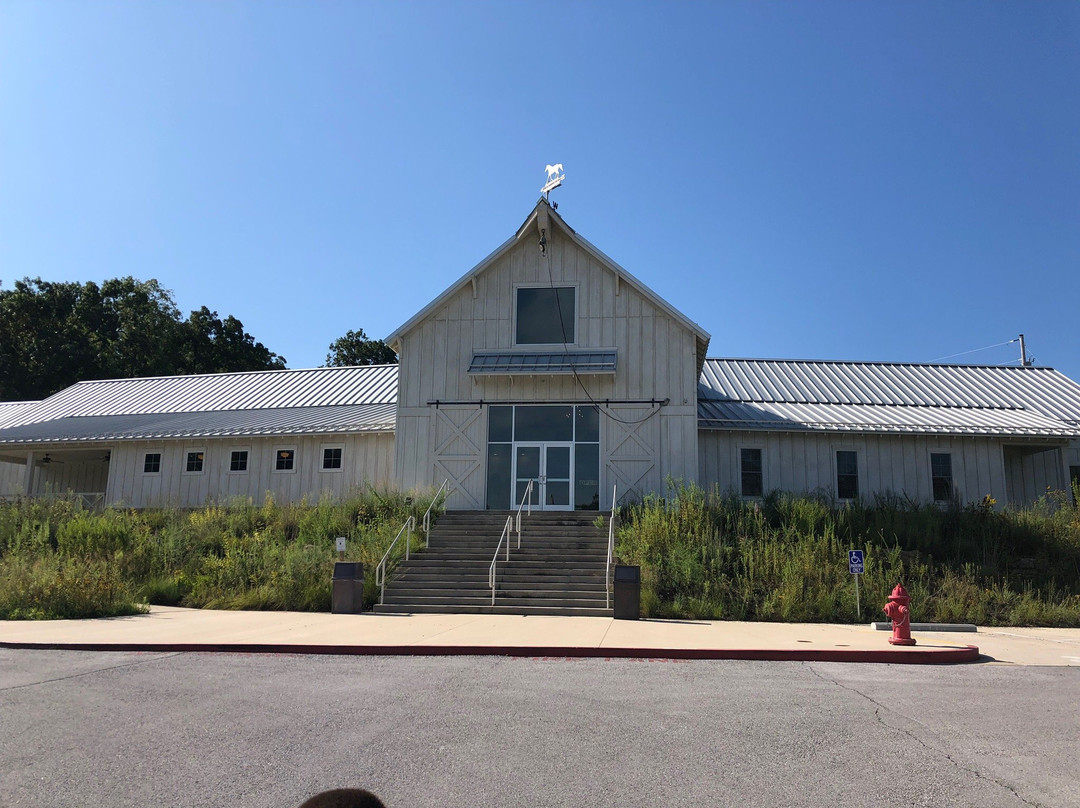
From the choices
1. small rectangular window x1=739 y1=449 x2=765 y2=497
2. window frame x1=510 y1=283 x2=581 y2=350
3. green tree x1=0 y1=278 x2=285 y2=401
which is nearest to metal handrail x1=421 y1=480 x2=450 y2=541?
window frame x1=510 y1=283 x2=581 y2=350

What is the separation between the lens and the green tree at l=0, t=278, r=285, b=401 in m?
54.1

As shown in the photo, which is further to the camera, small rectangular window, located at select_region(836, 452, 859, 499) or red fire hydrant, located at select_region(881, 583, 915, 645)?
small rectangular window, located at select_region(836, 452, 859, 499)

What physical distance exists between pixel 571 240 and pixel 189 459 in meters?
13.8

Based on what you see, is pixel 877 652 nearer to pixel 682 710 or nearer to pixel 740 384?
pixel 682 710

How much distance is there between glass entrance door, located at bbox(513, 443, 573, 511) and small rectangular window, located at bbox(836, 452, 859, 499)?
26.7ft

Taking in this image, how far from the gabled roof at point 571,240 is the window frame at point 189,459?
7.46 m

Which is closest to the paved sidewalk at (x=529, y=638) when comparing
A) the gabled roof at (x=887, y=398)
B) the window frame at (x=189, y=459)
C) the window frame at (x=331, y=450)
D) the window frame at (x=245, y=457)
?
the window frame at (x=331, y=450)

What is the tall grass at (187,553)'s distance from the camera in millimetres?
16656

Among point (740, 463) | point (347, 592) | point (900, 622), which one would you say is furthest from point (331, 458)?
point (900, 622)

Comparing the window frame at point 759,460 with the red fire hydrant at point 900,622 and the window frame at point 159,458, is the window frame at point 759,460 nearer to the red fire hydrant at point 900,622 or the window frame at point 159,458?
the red fire hydrant at point 900,622

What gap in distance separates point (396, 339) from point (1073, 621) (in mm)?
17489

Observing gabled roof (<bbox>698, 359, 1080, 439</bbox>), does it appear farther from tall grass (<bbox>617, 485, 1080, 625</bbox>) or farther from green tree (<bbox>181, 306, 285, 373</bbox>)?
green tree (<bbox>181, 306, 285, 373</bbox>)

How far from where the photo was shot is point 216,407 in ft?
108

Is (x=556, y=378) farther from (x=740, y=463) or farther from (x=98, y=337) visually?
(x=98, y=337)
